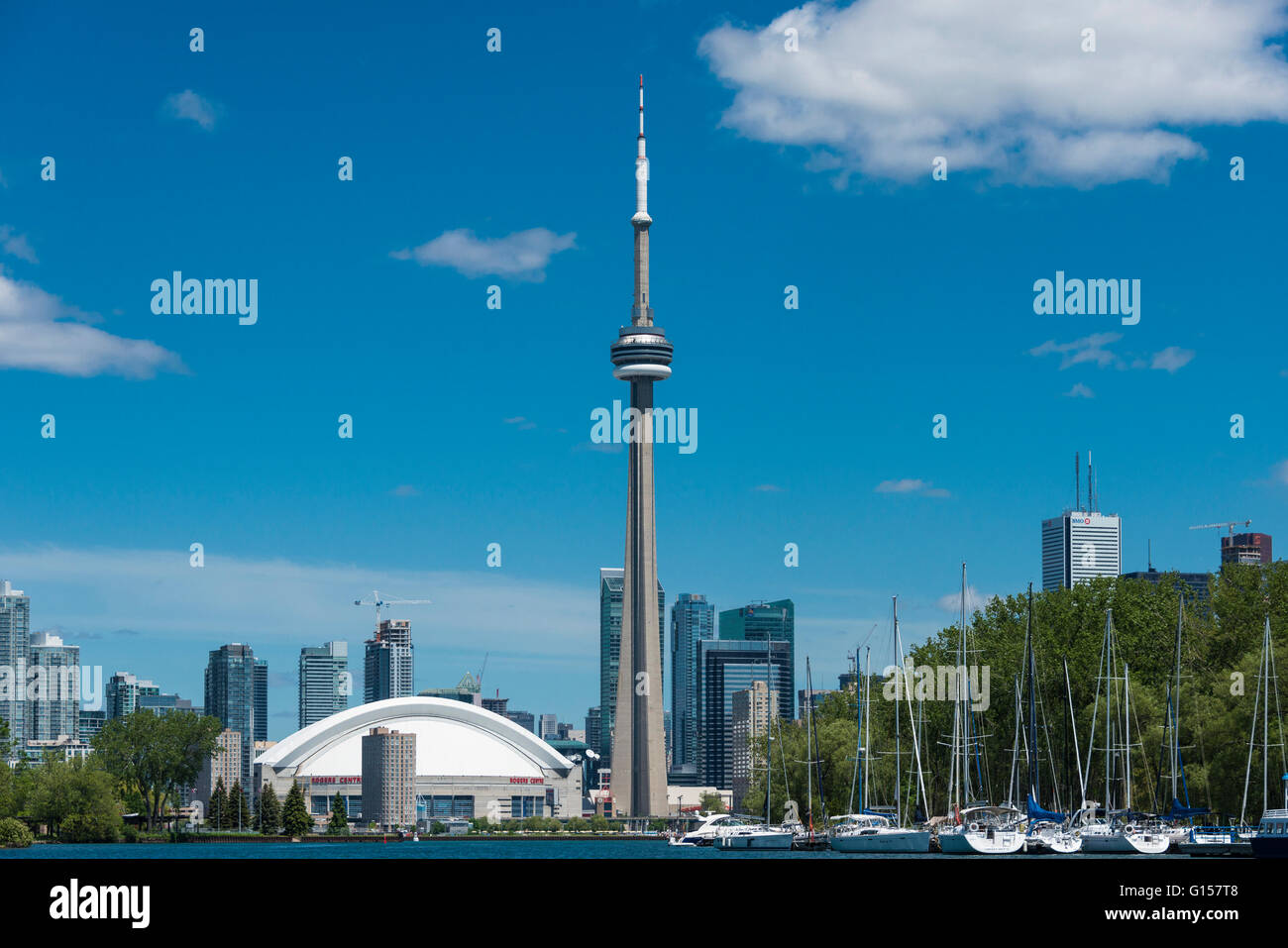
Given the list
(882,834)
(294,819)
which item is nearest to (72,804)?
(294,819)

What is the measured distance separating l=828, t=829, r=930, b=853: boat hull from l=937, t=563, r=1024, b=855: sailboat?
4.45ft

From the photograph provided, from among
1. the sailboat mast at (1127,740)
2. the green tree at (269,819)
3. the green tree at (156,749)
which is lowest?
the green tree at (269,819)

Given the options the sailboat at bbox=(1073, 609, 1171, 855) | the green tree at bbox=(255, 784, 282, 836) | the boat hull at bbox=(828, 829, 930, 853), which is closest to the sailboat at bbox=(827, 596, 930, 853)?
the boat hull at bbox=(828, 829, 930, 853)

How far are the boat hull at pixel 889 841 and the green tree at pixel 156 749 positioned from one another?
364 feet

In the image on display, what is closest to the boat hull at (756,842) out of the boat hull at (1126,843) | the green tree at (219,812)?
the boat hull at (1126,843)

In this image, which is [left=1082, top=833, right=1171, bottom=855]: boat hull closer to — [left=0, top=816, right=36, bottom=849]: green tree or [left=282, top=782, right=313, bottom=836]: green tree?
[left=0, top=816, right=36, bottom=849]: green tree

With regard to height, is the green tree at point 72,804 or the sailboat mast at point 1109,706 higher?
the sailboat mast at point 1109,706

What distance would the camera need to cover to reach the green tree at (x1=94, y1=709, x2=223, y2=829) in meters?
179

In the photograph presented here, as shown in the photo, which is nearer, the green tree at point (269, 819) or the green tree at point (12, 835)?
the green tree at point (12, 835)

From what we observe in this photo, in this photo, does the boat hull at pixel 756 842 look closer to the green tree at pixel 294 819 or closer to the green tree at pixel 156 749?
the green tree at pixel 156 749

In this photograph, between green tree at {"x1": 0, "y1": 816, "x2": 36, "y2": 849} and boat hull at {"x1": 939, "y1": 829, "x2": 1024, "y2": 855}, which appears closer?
boat hull at {"x1": 939, "y1": 829, "x2": 1024, "y2": 855}

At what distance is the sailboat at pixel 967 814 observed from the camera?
77.7 m
